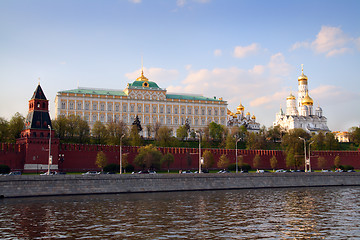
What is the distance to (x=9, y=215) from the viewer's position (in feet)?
83.3

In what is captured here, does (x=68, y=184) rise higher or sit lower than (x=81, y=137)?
lower

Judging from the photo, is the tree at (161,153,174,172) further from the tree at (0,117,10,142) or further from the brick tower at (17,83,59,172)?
the tree at (0,117,10,142)

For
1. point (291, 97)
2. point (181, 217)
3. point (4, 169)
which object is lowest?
point (181, 217)

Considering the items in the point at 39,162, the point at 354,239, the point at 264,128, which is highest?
the point at 264,128

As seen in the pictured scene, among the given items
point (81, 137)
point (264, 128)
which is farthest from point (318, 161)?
A: point (81, 137)

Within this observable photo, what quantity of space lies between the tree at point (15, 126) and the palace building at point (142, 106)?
1092 inches

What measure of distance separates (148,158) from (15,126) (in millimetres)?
19394

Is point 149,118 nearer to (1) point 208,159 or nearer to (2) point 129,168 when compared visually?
(1) point 208,159

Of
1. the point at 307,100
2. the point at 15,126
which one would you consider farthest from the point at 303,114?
the point at 15,126

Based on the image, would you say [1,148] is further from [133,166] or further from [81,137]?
[81,137]

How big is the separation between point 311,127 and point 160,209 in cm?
9994

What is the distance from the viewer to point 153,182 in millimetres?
40125

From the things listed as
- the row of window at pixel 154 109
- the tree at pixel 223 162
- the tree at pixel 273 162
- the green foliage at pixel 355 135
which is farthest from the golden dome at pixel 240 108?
the tree at pixel 223 162

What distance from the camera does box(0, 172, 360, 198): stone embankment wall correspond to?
35000 millimetres
